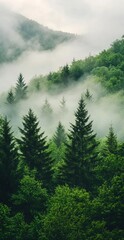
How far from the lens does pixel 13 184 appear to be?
2265 inches

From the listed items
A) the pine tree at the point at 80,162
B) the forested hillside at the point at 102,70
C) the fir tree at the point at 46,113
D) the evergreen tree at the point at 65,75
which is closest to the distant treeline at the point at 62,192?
the pine tree at the point at 80,162

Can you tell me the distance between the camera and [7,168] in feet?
192

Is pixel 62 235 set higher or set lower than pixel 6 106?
lower

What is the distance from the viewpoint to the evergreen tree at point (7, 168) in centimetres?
5706

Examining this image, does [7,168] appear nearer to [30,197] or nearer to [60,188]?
[30,197]

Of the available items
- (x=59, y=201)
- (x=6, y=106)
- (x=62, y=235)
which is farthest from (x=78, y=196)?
(x=6, y=106)

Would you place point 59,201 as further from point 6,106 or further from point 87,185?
point 6,106

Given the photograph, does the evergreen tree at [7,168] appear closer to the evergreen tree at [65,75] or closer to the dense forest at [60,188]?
the dense forest at [60,188]

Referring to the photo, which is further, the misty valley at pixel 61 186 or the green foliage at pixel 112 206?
the green foliage at pixel 112 206

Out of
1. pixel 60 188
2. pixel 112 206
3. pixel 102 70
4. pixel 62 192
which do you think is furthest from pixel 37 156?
pixel 102 70

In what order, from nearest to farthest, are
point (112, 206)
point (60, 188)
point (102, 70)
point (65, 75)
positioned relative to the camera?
1. point (112, 206)
2. point (60, 188)
3. point (65, 75)
4. point (102, 70)

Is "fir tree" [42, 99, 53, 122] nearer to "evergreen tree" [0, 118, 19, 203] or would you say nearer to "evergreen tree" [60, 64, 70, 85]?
"evergreen tree" [60, 64, 70, 85]

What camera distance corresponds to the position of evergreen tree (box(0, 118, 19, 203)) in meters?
57.1

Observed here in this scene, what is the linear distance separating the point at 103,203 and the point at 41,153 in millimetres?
13473
